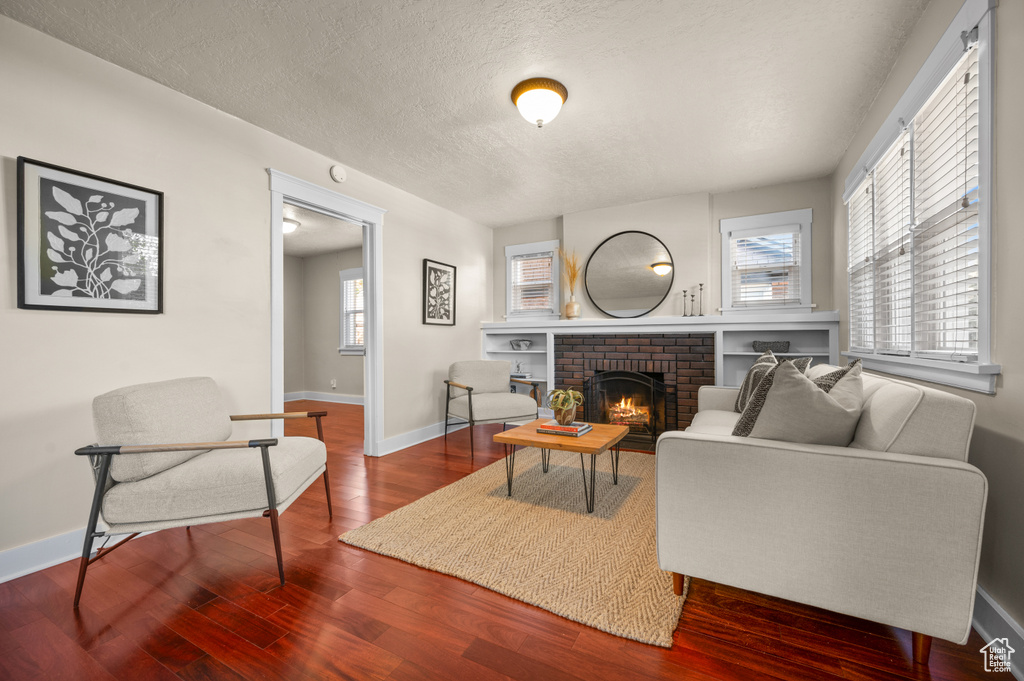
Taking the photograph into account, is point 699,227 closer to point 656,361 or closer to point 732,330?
point 732,330

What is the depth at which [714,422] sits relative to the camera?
2.77 metres

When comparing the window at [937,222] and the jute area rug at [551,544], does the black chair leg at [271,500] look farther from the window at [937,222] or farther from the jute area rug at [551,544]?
the window at [937,222]

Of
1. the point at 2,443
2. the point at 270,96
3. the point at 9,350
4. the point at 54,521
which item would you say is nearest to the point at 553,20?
the point at 270,96

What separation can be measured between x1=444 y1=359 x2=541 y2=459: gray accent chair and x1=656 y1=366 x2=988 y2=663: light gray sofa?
2.38m

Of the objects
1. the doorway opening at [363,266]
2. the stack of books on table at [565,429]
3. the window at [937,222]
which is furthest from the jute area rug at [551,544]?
the window at [937,222]

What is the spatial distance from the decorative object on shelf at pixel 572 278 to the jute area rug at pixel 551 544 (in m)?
2.09

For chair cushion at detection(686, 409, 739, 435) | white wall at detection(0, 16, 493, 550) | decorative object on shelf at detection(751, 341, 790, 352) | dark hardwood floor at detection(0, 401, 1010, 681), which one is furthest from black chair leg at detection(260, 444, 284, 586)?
decorative object on shelf at detection(751, 341, 790, 352)

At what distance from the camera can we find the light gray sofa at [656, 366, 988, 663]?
1311mm

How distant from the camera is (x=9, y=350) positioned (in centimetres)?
196

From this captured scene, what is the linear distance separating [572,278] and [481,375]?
1.51 meters

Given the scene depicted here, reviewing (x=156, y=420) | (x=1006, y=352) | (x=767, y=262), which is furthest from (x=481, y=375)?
(x=1006, y=352)

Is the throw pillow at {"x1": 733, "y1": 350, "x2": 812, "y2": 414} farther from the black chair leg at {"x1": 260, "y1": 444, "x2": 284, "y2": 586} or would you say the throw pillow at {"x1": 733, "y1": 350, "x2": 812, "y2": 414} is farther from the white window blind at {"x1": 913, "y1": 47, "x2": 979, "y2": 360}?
the black chair leg at {"x1": 260, "y1": 444, "x2": 284, "y2": 586}

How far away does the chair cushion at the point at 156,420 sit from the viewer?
71.2 inches

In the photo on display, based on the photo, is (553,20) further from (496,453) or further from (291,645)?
(496,453)
